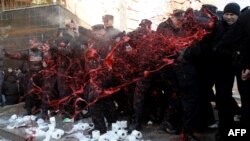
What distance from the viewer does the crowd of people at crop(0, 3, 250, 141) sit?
5934mm

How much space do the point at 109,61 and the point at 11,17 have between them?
29.1 ft

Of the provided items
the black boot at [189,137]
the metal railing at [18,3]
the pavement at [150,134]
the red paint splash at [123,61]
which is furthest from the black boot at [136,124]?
Result: the metal railing at [18,3]

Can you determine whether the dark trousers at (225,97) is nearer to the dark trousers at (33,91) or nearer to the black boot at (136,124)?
the black boot at (136,124)

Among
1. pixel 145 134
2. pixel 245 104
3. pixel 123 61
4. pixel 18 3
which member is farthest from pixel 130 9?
pixel 18 3

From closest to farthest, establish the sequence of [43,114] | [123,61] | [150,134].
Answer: [150,134]
[123,61]
[43,114]

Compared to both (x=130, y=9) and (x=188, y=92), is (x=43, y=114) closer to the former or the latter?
(x=130, y=9)

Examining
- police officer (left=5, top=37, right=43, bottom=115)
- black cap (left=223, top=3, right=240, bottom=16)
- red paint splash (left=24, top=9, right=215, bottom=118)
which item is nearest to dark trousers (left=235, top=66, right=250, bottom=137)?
black cap (left=223, top=3, right=240, bottom=16)

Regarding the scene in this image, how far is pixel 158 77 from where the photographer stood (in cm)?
733

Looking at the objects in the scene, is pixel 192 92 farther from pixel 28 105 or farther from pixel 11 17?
pixel 11 17

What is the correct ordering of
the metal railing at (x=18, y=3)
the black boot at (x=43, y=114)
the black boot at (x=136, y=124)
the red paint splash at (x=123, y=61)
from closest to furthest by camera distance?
1. the red paint splash at (x=123, y=61)
2. the black boot at (x=136, y=124)
3. the black boot at (x=43, y=114)
4. the metal railing at (x=18, y=3)

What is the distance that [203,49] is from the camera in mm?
6328

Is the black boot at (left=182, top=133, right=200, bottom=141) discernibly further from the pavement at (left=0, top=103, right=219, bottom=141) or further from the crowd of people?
the pavement at (left=0, top=103, right=219, bottom=141)

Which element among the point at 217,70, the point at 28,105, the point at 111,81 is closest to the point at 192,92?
the point at 217,70

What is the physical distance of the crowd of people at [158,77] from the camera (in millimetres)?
5934
